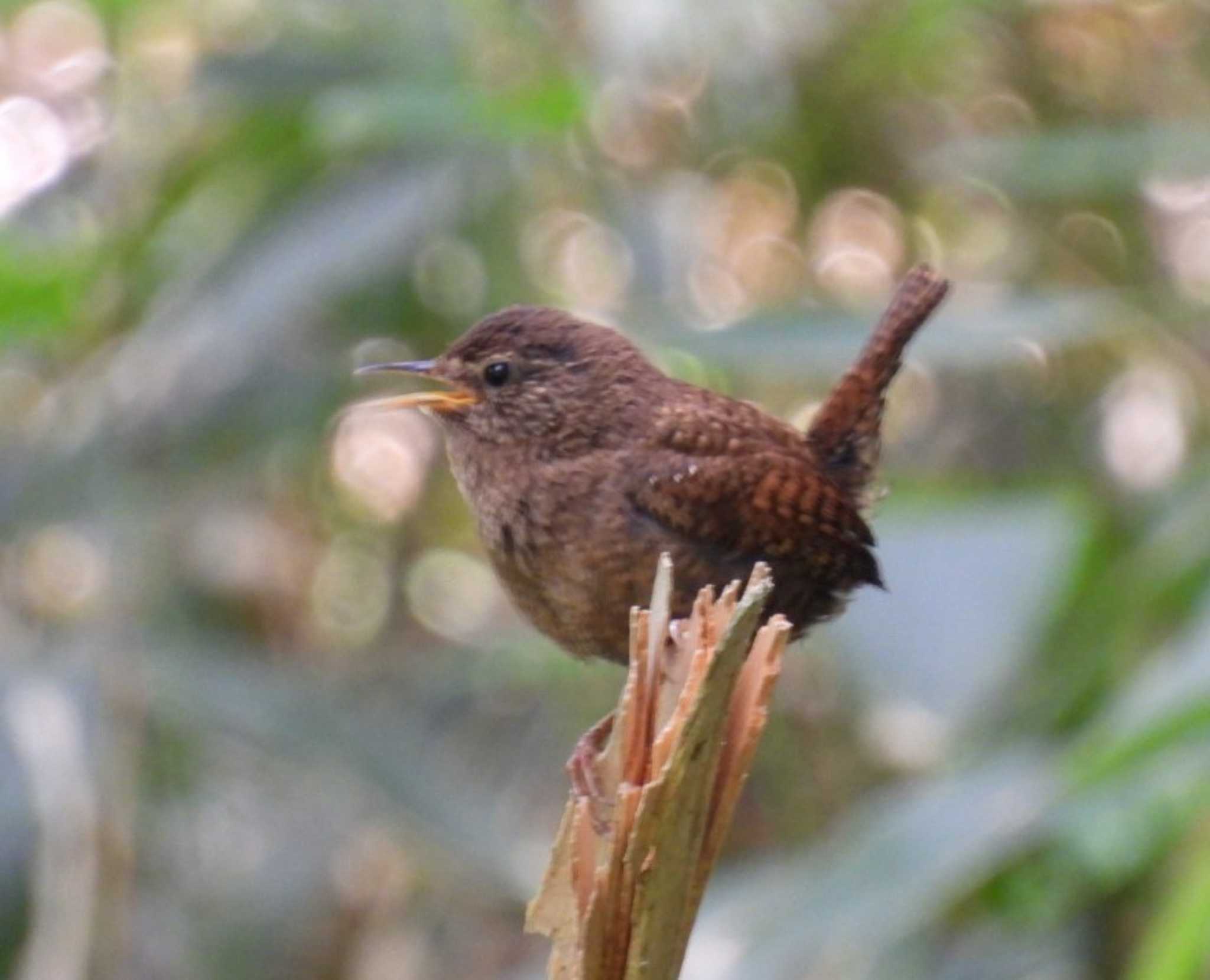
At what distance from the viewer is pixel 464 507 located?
508 centimetres

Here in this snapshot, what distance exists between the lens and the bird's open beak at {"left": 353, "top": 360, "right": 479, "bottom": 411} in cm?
277

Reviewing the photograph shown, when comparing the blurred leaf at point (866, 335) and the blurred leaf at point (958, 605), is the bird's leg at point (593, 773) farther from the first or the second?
the blurred leaf at point (866, 335)

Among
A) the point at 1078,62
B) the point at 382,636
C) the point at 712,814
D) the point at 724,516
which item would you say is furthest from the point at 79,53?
the point at 712,814

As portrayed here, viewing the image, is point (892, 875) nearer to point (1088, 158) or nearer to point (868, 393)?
point (868, 393)

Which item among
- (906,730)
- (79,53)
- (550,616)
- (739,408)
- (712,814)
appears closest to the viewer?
(712,814)

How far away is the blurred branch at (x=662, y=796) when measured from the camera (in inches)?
67.7

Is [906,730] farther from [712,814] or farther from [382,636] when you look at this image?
[712,814]

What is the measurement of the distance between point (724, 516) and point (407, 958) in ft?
7.76

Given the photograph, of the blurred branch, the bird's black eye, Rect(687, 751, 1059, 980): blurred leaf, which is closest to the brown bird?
the bird's black eye

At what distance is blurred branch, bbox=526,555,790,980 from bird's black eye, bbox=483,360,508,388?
3.28ft

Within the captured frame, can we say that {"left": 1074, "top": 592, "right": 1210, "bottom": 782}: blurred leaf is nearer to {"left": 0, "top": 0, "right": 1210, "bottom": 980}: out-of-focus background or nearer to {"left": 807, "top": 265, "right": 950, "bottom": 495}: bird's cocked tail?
{"left": 0, "top": 0, "right": 1210, "bottom": 980}: out-of-focus background

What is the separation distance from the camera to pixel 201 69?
162 inches

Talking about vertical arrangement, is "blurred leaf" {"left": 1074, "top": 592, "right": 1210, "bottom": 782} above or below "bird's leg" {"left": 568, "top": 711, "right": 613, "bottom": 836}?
above

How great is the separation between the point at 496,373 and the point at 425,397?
0.13m
